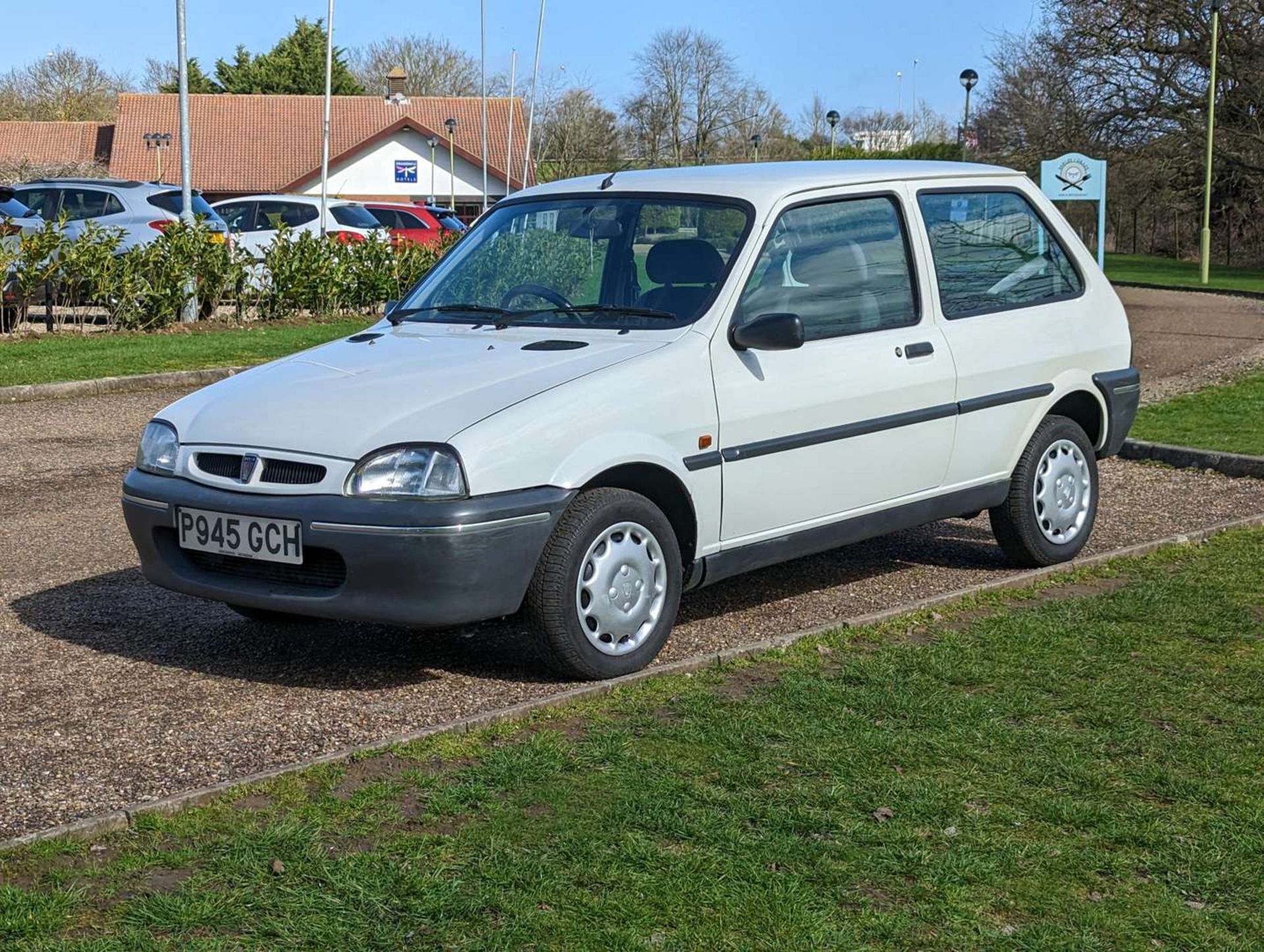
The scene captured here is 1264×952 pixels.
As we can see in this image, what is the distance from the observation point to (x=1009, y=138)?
45344mm

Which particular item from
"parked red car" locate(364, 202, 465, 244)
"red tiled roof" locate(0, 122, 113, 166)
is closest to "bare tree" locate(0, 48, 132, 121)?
"red tiled roof" locate(0, 122, 113, 166)

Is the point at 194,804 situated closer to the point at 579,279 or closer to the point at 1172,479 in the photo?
the point at 579,279

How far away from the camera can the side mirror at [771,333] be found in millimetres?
5949

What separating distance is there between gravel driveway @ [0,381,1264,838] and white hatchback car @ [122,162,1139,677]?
1.07ft

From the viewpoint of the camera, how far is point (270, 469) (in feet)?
17.9

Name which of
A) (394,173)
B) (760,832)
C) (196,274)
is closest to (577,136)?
(394,173)

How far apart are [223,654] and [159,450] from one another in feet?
2.72

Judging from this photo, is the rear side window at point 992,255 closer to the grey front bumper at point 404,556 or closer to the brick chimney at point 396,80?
the grey front bumper at point 404,556

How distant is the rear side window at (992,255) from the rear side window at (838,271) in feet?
0.78

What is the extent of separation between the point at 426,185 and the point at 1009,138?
2934 cm

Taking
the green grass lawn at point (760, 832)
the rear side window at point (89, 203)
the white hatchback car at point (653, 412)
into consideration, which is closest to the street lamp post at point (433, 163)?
the rear side window at point (89, 203)

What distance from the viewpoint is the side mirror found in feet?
19.5

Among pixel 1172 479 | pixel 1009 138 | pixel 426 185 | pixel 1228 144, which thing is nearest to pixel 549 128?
pixel 426 185

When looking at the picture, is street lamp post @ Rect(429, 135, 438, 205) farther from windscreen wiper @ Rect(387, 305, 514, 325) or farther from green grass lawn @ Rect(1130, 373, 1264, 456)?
windscreen wiper @ Rect(387, 305, 514, 325)
